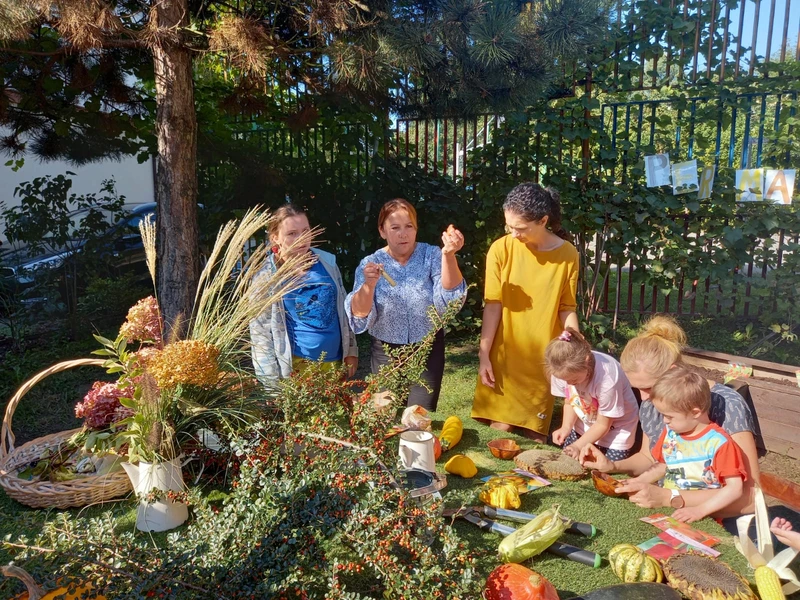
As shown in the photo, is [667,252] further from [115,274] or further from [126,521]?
[115,274]

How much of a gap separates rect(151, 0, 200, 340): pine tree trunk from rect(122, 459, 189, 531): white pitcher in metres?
1.94

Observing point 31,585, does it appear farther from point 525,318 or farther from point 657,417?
point 525,318

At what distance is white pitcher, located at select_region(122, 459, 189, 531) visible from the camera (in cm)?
196

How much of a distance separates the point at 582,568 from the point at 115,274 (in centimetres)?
602

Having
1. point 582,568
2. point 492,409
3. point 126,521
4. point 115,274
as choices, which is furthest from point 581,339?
point 115,274

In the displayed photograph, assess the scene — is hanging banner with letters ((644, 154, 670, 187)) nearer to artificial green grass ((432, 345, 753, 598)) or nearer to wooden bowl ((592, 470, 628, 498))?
artificial green grass ((432, 345, 753, 598))

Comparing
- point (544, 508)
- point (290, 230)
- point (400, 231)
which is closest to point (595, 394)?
point (544, 508)

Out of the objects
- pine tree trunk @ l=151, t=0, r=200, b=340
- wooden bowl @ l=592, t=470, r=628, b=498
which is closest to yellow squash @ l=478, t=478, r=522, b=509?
wooden bowl @ l=592, t=470, r=628, b=498

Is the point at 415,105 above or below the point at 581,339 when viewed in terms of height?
above

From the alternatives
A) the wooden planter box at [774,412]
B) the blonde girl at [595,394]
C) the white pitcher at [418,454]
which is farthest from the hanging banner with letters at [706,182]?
the white pitcher at [418,454]

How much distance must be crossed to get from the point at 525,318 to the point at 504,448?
2.98 feet

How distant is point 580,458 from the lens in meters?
2.50

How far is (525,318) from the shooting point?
326cm

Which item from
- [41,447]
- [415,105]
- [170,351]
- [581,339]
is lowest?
[41,447]
